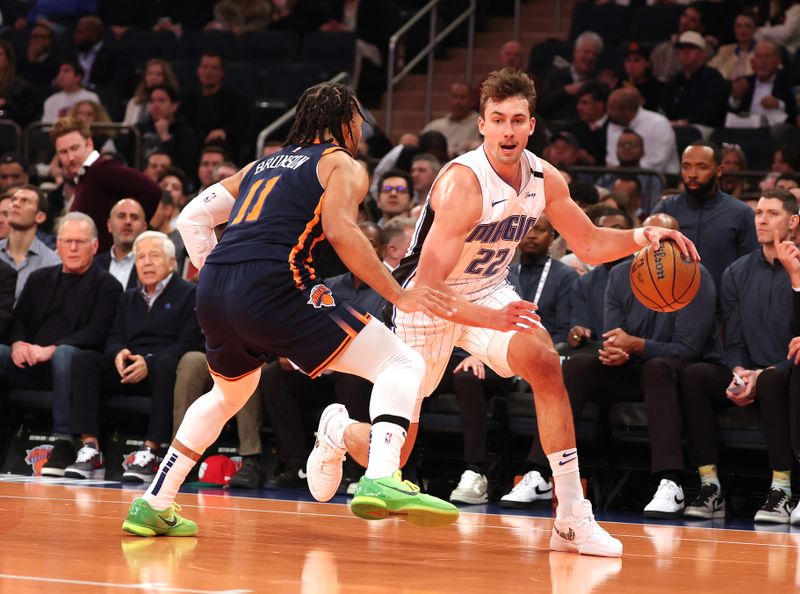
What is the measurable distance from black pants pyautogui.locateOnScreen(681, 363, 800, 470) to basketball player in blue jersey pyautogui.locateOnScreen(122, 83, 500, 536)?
2930 millimetres

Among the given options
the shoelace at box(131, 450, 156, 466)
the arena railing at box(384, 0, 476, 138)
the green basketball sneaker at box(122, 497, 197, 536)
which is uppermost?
the arena railing at box(384, 0, 476, 138)

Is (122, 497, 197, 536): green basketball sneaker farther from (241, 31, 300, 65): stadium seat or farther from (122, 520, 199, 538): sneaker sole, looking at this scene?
(241, 31, 300, 65): stadium seat

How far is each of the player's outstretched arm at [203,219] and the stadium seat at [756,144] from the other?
6.70m

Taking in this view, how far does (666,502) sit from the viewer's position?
7402mm

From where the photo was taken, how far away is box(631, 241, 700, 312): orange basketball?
19.8 feet

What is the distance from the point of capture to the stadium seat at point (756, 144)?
11094 millimetres

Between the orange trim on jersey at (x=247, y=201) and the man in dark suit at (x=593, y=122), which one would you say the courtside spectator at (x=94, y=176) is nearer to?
the man in dark suit at (x=593, y=122)

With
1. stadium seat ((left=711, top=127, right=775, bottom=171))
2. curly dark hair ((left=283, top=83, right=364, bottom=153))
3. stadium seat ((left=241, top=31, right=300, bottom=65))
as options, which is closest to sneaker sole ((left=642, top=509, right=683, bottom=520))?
curly dark hair ((left=283, top=83, right=364, bottom=153))

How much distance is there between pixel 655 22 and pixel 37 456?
7.82 m

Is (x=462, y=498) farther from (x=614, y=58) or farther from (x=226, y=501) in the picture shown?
(x=614, y=58)

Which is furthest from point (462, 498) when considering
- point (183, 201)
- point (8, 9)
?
point (8, 9)

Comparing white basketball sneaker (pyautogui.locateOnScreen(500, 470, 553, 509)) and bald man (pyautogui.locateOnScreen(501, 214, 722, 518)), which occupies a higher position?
bald man (pyautogui.locateOnScreen(501, 214, 722, 518))

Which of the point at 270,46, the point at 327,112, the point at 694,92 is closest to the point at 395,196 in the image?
the point at 694,92

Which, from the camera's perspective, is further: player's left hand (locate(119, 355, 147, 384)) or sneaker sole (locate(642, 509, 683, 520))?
player's left hand (locate(119, 355, 147, 384))
